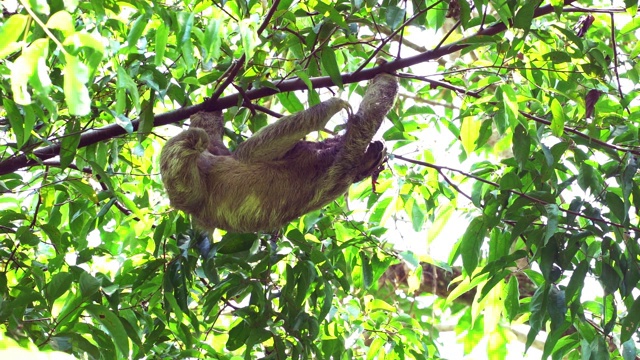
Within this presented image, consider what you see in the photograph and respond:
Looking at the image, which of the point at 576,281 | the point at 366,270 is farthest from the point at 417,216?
the point at 576,281

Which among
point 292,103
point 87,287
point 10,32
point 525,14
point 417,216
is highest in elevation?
point 292,103

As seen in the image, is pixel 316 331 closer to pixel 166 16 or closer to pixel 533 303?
pixel 533 303

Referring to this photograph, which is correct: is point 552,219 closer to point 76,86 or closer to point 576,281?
point 576,281

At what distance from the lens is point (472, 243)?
5.28 meters

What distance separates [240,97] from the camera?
5.15 meters

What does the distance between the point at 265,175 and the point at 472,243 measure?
193 cm

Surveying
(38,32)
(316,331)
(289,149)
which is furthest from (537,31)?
(38,32)

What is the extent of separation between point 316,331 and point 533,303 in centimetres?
160

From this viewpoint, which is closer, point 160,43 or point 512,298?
point 160,43

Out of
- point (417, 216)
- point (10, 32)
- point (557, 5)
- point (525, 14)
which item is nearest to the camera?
point (10, 32)

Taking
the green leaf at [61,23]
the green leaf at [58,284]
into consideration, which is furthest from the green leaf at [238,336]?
the green leaf at [61,23]

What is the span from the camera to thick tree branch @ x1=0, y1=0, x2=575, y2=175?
189 inches

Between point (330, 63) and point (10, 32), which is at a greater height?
point (330, 63)

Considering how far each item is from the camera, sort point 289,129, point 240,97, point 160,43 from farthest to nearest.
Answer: point 289,129
point 240,97
point 160,43
